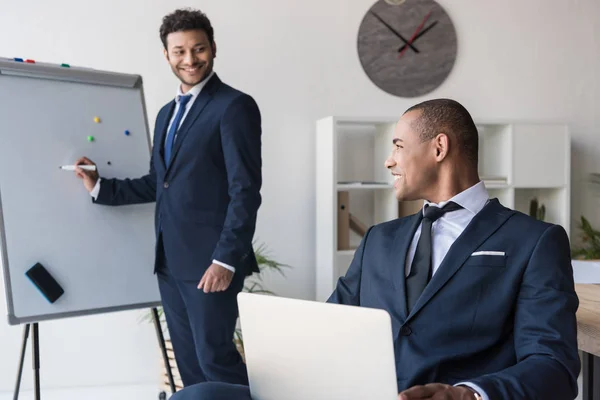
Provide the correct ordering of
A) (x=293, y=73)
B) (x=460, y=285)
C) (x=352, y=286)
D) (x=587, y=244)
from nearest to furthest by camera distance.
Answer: (x=460, y=285) → (x=352, y=286) → (x=293, y=73) → (x=587, y=244)

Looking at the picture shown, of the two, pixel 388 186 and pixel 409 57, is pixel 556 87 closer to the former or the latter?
pixel 409 57

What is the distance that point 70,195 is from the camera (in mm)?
2635

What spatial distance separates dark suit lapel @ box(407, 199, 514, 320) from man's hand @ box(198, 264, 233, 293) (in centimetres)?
111

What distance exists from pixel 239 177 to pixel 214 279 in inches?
13.7

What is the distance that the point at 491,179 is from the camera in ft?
12.8

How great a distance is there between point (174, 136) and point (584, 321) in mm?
1533

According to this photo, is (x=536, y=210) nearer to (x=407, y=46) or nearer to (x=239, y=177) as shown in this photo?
(x=407, y=46)

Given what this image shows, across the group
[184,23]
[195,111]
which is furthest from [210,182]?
[184,23]

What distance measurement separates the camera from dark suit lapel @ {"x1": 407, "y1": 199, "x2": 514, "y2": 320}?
51.9 inches

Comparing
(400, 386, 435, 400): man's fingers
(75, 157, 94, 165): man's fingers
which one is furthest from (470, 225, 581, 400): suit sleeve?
(75, 157, 94, 165): man's fingers

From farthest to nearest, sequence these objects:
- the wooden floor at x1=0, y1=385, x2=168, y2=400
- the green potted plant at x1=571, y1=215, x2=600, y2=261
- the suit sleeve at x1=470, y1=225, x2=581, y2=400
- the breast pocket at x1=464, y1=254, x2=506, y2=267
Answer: the green potted plant at x1=571, y1=215, x2=600, y2=261, the wooden floor at x1=0, y1=385, x2=168, y2=400, the breast pocket at x1=464, y1=254, x2=506, y2=267, the suit sleeve at x1=470, y1=225, x2=581, y2=400

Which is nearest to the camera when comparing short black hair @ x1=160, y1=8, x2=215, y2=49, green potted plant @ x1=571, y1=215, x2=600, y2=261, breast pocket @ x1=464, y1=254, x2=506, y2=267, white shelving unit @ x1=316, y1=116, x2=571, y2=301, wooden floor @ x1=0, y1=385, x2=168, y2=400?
breast pocket @ x1=464, y1=254, x2=506, y2=267

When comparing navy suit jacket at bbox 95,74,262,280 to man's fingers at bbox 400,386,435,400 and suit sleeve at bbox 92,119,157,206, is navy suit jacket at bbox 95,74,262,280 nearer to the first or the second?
suit sleeve at bbox 92,119,157,206

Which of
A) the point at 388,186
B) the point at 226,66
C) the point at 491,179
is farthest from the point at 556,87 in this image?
the point at 226,66
